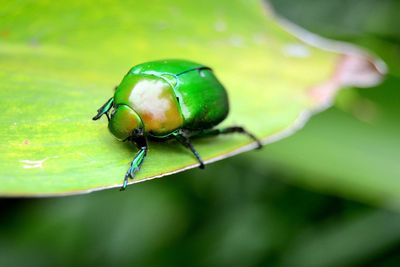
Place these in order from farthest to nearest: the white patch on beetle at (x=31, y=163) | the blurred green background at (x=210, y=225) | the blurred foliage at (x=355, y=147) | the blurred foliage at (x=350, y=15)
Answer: the blurred foliage at (x=350, y=15), the blurred green background at (x=210, y=225), the blurred foliage at (x=355, y=147), the white patch on beetle at (x=31, y=163)

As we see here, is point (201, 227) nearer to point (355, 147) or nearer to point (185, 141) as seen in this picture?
point (355, 147)

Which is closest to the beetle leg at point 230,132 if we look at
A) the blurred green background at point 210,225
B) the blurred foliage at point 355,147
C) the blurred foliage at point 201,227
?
the blurred foliage at point 355,147

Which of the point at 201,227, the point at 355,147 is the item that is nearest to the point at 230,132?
the point at 355,147

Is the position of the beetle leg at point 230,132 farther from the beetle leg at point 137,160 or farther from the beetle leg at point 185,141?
the beetle leg at point 137,160

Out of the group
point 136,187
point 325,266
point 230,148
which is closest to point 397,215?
point 325,266

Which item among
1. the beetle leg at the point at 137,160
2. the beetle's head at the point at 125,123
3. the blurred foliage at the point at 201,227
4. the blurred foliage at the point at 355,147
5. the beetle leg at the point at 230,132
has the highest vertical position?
the beetle's head at the point at 125,123

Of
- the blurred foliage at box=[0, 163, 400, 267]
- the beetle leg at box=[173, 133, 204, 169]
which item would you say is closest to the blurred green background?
the blurred foliage at box=[0, 163, 400, 267]
